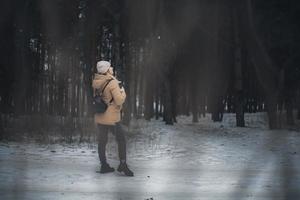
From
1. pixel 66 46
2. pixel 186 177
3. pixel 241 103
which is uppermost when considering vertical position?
pixel 66 46


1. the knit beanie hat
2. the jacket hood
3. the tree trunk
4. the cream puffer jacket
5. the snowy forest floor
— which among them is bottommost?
the snowy forest floor

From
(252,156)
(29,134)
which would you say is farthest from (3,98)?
(252,156)

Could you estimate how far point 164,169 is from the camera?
1156cm

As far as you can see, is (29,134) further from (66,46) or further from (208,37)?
(208,37)

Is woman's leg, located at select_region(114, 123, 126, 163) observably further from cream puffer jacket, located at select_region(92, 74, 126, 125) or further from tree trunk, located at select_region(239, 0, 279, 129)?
tree trunk, located at select_region(239, 0, 279, 129)

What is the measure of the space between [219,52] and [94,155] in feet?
58.7

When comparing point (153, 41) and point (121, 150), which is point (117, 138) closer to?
point (121, 150)

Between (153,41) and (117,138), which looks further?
(153,41)

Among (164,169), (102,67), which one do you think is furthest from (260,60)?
(102,67)

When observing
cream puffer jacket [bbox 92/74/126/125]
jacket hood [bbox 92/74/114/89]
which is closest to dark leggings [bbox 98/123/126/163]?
cream puffer jacket [bbox 92/74/126/125]

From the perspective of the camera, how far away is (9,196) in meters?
8.10

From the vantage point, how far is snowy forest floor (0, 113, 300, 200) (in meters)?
8.73

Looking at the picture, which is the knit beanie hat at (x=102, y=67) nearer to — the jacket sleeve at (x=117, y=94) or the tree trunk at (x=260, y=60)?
the jacket sleeve at (x=117, y=94)

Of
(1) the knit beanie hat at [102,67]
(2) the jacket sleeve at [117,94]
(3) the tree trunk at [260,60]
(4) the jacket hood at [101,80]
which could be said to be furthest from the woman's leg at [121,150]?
(3) the tree trunk at [260,60]
